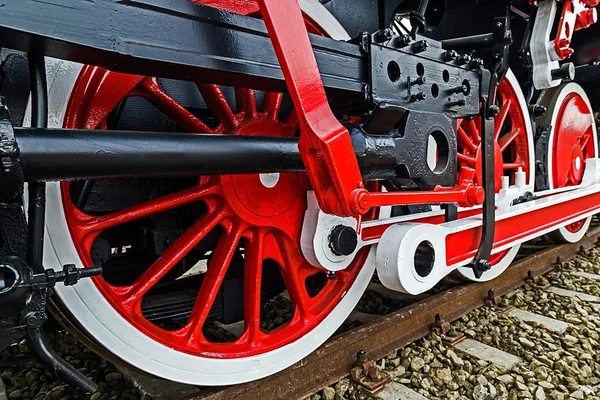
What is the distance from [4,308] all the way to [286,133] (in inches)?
44.3

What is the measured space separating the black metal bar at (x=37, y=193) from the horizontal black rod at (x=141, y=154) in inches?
3.2

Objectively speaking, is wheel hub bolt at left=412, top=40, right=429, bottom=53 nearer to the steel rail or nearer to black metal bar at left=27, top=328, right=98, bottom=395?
the steel rail

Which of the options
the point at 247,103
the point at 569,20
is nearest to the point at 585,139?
the point at 569,20

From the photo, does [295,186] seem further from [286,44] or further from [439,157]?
[286,44]

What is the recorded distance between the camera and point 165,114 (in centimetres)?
149

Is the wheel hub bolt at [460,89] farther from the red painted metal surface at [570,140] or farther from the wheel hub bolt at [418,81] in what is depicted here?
the red painted metal surface at [570,140]

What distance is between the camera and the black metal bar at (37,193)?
32.8 inches

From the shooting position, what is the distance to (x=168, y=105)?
138 cm

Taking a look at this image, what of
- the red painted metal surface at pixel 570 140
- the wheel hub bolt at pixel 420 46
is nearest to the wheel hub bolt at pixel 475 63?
the wheel hub bolt at pixel 420 46

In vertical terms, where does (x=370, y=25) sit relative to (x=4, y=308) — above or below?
above

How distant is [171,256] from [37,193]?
60 cm

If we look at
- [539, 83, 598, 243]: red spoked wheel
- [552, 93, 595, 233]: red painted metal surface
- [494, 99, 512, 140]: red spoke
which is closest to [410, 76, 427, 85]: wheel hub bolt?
[494, 99, 512, 140]: red spoke

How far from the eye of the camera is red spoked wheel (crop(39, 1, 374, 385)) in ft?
3.91

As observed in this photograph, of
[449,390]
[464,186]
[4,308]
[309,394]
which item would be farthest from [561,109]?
[4,308]
